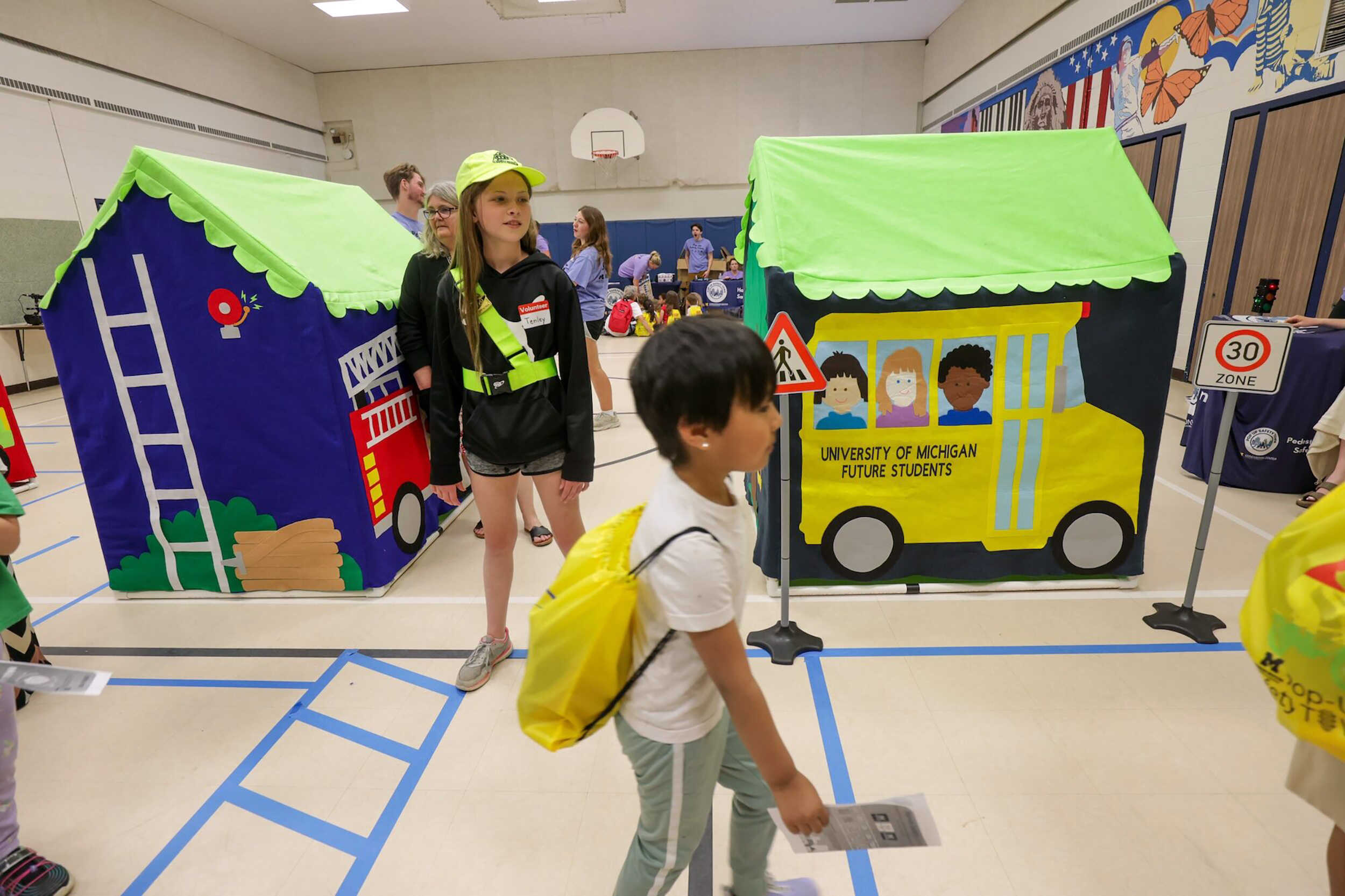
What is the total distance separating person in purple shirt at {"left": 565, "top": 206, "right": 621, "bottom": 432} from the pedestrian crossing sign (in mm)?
2613

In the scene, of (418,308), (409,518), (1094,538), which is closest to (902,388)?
(1094,538)

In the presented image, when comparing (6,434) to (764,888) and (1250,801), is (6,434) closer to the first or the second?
(764,888)

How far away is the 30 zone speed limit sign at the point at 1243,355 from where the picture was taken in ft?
7.43

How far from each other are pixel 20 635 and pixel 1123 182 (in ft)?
14.7

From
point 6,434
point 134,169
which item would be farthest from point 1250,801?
point 134,169

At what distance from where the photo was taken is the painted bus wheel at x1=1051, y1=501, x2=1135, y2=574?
276 cm

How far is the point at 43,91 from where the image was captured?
823 cm

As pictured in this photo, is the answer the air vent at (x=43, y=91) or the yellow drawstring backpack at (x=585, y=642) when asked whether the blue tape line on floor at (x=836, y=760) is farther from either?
the air vent at (x=43, y=91)

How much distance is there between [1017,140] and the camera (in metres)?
2.83

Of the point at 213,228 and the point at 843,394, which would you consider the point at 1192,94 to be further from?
the point at 213,228

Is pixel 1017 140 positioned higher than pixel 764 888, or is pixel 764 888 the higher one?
pixel 1017 140

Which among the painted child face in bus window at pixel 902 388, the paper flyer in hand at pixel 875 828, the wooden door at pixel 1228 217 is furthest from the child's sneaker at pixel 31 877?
the wooden door at pixel 1228 217

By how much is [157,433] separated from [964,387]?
129 inches

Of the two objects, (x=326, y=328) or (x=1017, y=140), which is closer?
(x=326, y=328)
